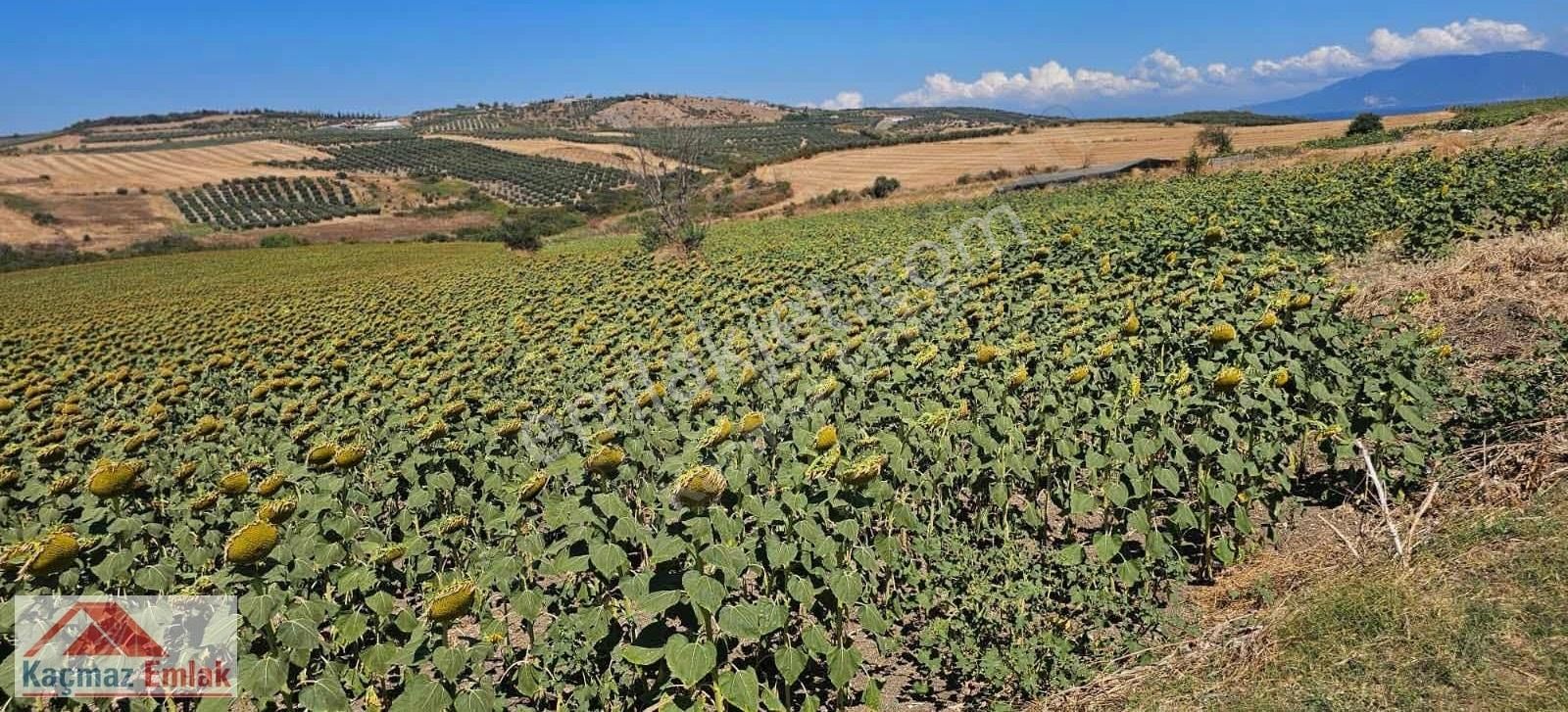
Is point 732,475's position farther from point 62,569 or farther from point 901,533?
point 62,569

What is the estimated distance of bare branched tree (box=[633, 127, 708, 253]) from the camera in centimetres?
2692

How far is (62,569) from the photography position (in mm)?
2926

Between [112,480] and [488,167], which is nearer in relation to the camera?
[112,480]

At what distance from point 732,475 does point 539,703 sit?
159cm

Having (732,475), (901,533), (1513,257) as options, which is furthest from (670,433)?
(1513,257)

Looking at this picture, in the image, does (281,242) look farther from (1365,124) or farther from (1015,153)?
(1365,124)

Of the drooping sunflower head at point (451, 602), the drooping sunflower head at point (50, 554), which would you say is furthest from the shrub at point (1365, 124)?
the drooping sunflower head at point (50, 554)

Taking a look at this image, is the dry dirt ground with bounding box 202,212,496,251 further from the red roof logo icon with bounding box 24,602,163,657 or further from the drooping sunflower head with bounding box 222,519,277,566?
the drooping sunflower head with bounding box 222,519,277,566

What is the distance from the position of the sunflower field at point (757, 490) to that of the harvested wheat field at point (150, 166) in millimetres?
106629

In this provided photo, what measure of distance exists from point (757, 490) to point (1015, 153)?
186 feet

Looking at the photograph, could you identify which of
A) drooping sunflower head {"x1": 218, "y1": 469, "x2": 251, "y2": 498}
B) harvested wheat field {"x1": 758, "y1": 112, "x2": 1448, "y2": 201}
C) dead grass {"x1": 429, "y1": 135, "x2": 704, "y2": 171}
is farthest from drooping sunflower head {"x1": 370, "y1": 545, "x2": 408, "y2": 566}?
dead grass {"x1": 429, "y1": 135, "x2": 704, "y2": 171}

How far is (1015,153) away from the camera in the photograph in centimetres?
5588

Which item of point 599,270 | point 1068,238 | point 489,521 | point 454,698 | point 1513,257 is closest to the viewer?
point 454,698

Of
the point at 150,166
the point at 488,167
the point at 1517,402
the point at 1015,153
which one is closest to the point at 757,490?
the point at 1517,402
